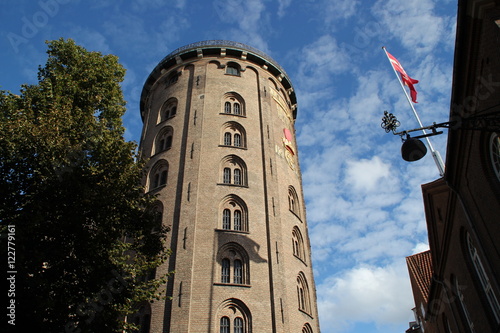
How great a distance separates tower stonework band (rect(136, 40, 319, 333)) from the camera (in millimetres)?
19984

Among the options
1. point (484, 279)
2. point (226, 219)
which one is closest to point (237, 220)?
point (226, 219)

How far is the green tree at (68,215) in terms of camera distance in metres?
10.1

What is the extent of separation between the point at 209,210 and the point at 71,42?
1114cm

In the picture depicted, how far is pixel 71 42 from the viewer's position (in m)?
16.7

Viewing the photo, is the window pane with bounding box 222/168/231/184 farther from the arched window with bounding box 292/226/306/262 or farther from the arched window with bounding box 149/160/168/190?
the arched window with bounding box 292/226/306/262

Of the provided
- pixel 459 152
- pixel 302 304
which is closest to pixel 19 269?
pixel 459 152

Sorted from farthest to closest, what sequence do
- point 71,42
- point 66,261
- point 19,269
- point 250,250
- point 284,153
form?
point 284,153
point 250,250
point 71,42
point 66,261
point 19,269

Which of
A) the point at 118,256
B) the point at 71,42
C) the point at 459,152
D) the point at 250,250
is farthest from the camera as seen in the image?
the point at 250,250

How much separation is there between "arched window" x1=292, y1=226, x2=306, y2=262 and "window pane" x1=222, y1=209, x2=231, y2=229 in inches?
177

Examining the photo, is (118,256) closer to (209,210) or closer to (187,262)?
(187,262)

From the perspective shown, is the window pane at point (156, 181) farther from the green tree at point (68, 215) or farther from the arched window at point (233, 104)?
the green tree at point (68, 215)

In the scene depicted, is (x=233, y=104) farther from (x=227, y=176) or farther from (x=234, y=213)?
(x=234, y=213)

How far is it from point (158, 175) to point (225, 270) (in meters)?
8.62

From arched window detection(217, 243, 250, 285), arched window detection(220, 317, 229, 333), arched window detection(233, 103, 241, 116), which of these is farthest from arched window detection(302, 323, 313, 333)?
arched window detection(233, 103, 241, 116)
